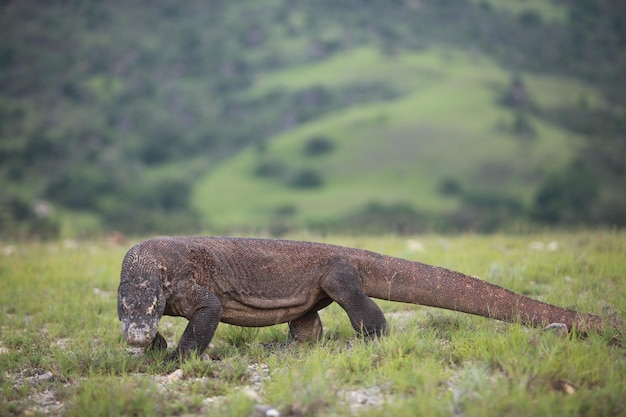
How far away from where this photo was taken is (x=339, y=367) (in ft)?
20.9

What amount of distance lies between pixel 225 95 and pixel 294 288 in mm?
139023

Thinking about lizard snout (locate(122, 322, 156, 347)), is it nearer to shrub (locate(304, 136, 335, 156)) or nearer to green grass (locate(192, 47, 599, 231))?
green grass (locate(192, 47, 599, 231))

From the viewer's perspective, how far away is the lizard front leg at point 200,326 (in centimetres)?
704

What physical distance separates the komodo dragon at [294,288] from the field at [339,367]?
25 cm

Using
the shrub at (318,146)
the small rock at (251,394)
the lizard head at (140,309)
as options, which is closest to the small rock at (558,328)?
the small rock at (251,394)

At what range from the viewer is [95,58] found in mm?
150875

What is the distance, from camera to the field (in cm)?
555

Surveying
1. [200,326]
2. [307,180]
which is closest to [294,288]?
[200,326]

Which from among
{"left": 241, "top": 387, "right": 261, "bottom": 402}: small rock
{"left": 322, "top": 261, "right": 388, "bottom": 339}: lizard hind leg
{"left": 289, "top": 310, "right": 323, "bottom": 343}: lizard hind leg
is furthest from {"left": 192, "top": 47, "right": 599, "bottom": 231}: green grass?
{"left": 241, "top": 387, "right": 261, "bottom": 402}: small rock

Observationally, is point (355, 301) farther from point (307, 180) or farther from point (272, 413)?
point (307, 180)

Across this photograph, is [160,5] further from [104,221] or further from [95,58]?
[104,221]

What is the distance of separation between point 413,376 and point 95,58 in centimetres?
15434

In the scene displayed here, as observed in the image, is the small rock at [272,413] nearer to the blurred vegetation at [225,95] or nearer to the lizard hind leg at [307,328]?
the lizard hind leg at [307,328]

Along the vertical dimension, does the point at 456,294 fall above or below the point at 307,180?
above
